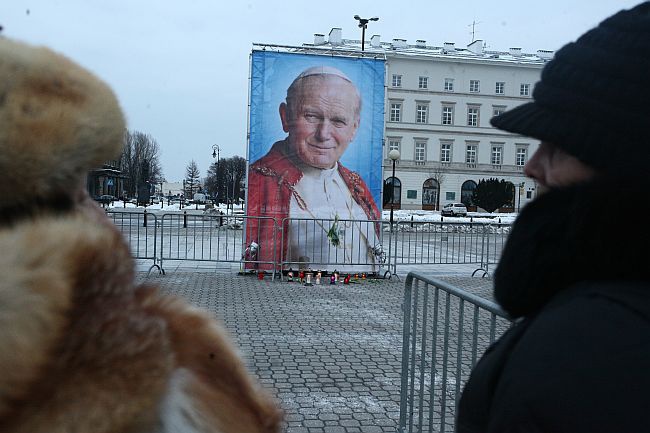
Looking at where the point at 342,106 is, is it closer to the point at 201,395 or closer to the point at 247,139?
the point at 247,139

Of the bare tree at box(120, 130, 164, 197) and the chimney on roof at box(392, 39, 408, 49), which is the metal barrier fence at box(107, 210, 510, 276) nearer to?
the bare tree at box(120, 130, 164, 197)

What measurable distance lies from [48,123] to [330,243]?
33.9 ft

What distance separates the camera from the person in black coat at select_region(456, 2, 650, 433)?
955mm

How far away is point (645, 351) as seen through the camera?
0.94 m

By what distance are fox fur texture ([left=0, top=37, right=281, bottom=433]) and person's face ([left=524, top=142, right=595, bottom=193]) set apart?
904 millimetres

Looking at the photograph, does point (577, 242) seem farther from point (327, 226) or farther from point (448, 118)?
point (448, 118)

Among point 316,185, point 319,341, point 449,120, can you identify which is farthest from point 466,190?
point 319,341

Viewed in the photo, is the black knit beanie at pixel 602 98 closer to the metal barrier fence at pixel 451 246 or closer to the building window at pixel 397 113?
the metal barrier fence at pixel 451 246

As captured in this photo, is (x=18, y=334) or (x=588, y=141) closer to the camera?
(x=18, y=334)

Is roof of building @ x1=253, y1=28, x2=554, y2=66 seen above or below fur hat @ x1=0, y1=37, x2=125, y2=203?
above

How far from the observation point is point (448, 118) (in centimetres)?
7031

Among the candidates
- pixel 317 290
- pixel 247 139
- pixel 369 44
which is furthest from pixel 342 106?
pixel 369 44

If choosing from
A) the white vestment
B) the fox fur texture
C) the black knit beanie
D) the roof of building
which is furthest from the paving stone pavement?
the roof of building

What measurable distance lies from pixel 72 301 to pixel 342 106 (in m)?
10.2
